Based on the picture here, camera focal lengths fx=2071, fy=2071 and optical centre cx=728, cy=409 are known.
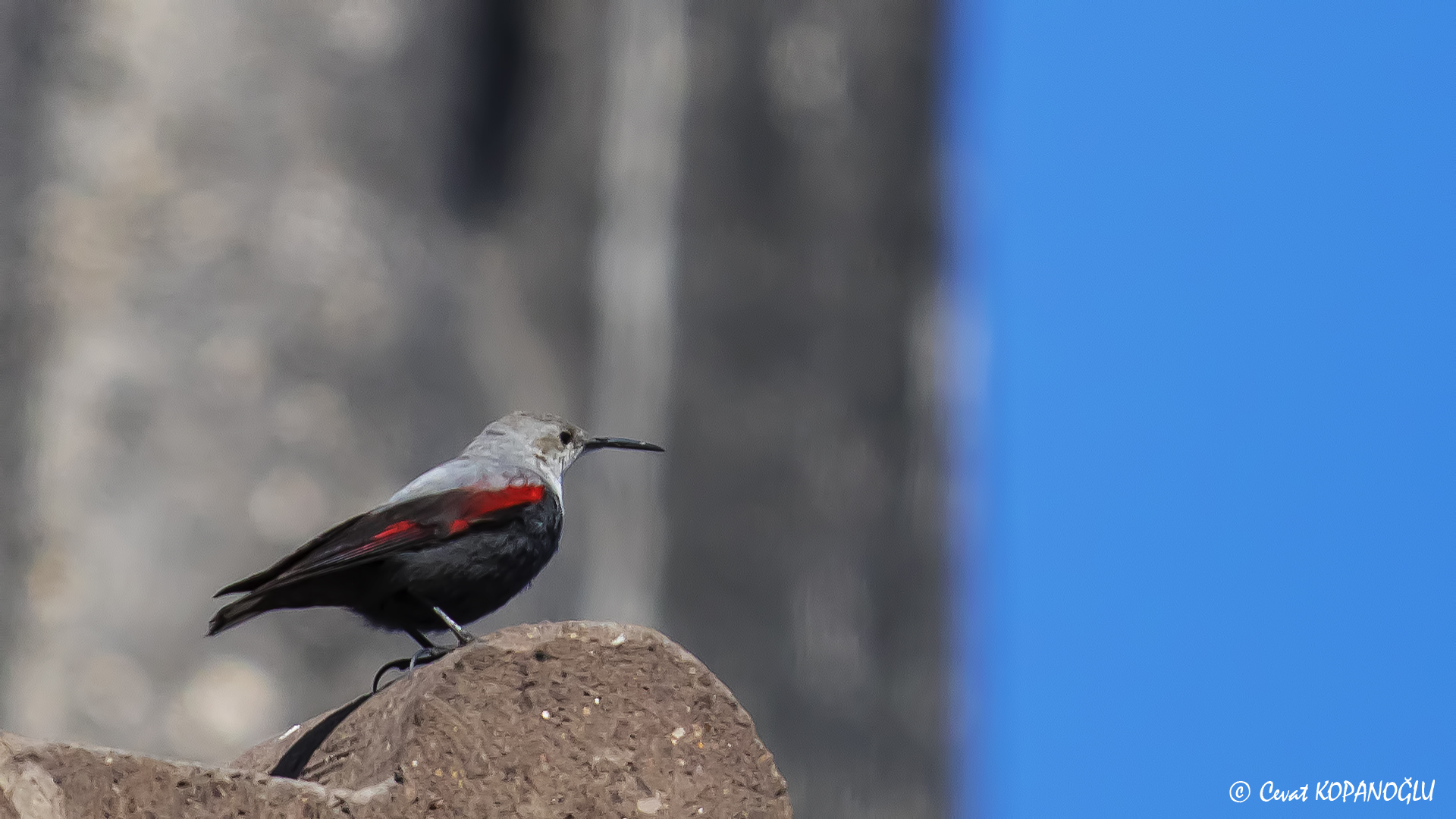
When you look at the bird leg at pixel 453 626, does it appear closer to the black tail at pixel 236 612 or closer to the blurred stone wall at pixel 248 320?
the black tail at pixel 236 612

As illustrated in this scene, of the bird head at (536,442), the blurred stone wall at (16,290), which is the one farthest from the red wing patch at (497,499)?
the blurred stone wall at (16,290)

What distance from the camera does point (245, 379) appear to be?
750 cm

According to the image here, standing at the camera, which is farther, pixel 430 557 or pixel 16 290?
pixel 16 290

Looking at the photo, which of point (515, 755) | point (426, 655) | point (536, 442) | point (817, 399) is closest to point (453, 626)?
point (426, 655)

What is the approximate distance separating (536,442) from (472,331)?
327 centimetres

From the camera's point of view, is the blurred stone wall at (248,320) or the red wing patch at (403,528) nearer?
the red wing patch at (403,528)

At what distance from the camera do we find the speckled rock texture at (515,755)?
126 inches

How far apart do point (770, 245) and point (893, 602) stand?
1.75 metres

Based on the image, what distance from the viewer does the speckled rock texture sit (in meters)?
3.19

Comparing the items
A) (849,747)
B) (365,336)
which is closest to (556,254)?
(365,336)

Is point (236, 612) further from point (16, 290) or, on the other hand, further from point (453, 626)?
point (16, 290)

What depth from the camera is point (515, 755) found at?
3.41 meters

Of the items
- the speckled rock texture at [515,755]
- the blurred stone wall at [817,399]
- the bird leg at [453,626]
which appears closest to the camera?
the speckled rock texture at [515,755]

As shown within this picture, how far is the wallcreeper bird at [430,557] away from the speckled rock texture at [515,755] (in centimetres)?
41
